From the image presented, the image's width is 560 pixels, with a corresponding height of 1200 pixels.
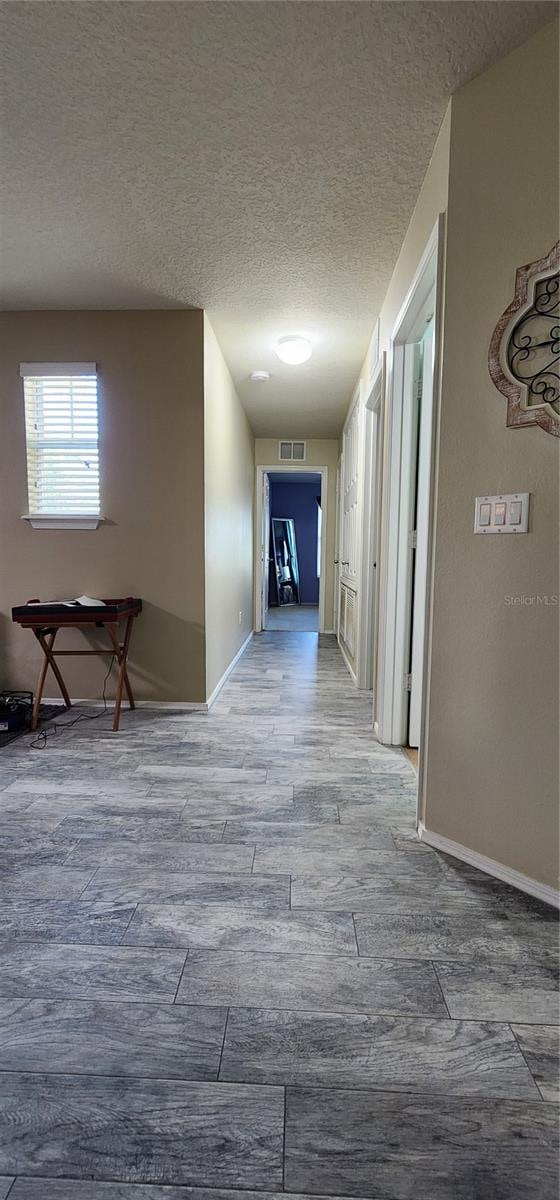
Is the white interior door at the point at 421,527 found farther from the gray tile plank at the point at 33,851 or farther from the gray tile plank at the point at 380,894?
the gray tile plank at the point at 33,851

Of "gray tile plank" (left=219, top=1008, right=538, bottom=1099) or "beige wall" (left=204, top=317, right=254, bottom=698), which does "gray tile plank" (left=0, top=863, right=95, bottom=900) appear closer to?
"gray tile plank" (left=219, top=1008, right=538, bottom=1099)

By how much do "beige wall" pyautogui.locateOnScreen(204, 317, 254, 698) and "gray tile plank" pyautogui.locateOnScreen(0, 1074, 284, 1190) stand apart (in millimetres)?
2433

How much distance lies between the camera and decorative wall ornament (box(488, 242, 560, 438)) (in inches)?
55.8

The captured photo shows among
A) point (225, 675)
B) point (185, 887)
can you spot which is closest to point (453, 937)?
point (185, 887)

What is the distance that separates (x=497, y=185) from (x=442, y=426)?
2.24 feet

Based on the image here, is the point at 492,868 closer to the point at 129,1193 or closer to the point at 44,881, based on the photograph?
the point at 129,1193

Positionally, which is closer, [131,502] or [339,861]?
[339,861]

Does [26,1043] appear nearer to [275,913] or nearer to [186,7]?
[275,913]

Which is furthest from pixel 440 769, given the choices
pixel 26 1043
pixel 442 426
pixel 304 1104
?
pixel 26 1043

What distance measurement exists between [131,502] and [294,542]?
6.78 metres

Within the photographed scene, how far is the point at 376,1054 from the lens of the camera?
3.38ft

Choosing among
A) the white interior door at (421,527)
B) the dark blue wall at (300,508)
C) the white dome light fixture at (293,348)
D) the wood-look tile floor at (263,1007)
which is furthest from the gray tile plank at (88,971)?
the dark blue wall at (300,508)

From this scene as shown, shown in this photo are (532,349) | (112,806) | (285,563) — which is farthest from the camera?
(285,563)

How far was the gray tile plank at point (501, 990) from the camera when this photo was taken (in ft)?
3.70
